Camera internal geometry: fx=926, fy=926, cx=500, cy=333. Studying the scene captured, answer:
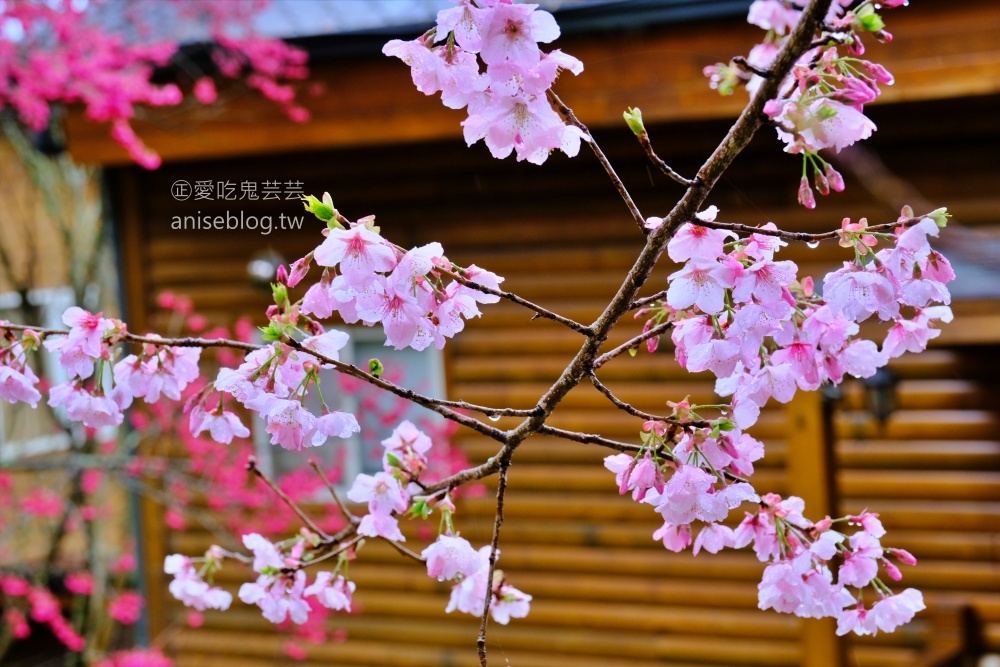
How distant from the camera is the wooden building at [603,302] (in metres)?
2.34

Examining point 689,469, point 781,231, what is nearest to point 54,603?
point 689,469

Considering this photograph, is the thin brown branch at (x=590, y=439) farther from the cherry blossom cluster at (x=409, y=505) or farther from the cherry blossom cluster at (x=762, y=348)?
the cherry blossom cluster at (x=409, y=505)

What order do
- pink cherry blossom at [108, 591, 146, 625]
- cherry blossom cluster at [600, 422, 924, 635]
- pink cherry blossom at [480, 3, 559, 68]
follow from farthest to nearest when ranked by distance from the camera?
pink cherry blossom at [108, 591, 146, 625], cherry blossom cluster at [600, 422, 924, 635], pink cherry blossom at [480, 3, 559, 68]

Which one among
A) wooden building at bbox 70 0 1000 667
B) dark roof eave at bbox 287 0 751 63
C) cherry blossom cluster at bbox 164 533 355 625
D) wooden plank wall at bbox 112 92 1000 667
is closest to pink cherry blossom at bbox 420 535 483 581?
cherry blossom cluster at bbox 164 533 355 625

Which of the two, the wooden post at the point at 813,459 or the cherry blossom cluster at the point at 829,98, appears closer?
the cherry blossom cluster at the point at 829,98

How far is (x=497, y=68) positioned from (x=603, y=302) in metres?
2.23

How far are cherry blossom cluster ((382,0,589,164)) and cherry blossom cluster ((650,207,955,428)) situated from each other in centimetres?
14

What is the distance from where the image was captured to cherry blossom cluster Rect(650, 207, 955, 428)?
2.32ft

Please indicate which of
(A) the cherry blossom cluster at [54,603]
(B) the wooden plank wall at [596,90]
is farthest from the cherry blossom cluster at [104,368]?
(A) the cherry blossom cluster at [54,603]

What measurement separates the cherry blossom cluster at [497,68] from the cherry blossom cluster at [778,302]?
0.45ft

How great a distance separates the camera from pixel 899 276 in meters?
0.75

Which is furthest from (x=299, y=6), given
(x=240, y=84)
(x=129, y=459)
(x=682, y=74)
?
(x=129, y=459)

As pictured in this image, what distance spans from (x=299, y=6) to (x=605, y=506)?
1878 mm

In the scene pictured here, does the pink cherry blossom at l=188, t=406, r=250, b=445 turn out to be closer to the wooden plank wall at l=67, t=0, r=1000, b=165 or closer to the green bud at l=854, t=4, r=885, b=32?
the green bud at l=854, t=4, r=885, b=32
